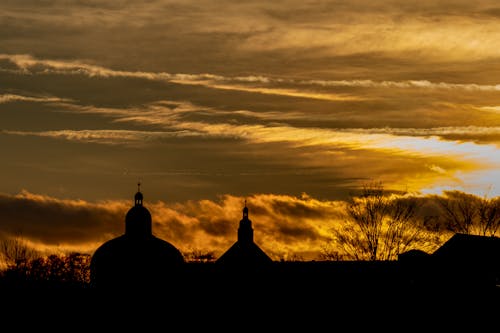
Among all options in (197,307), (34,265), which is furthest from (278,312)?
(34,265)

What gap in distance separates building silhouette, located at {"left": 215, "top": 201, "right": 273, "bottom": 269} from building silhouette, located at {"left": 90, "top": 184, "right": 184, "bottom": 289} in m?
7.51

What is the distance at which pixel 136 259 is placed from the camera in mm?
91812

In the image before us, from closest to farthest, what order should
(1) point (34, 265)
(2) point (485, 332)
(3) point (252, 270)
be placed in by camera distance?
1. (2) point (485, 332)
2. (1) point (34, 265)
3. (3) point (252, 270)

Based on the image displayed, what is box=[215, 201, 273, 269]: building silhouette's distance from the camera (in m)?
99.1

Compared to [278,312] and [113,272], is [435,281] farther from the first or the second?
[113,272]

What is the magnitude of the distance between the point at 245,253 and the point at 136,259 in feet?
43.2

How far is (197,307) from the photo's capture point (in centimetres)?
7975

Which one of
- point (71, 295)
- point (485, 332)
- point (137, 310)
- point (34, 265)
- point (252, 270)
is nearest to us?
point (485, 332)

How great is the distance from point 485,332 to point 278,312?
1959 cm

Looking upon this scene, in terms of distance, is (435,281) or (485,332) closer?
(485,332)

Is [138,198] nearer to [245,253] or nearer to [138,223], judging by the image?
[138,223]

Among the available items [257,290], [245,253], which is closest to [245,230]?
[245,253]

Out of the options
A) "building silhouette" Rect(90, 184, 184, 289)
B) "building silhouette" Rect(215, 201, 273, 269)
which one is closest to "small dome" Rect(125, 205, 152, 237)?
"building silhouette" Rect(90, 184, 184, 289)

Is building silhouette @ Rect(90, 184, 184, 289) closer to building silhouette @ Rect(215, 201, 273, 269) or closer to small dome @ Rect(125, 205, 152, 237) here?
small dome @ Rect(125, 205, 152, 237)
